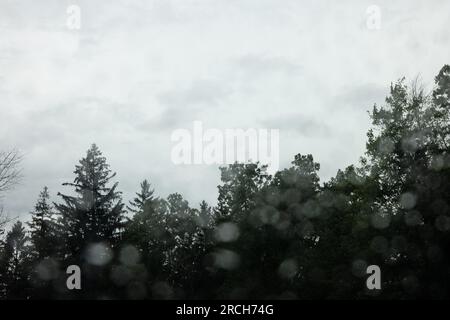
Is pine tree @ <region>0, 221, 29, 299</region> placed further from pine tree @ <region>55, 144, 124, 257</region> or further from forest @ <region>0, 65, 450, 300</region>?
pine tree @ <region>55, 144, 124, 257</region>

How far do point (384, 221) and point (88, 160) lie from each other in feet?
91.3

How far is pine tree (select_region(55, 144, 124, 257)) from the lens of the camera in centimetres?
4638

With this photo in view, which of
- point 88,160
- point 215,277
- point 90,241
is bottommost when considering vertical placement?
point 215,277

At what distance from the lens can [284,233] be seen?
44594 mm

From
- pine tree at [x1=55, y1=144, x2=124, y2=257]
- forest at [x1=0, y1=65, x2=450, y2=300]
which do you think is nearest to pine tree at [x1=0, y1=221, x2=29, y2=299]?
forest at [x1=0, y1=65, x2=450, y2=300]

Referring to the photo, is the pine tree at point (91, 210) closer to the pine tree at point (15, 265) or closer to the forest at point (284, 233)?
the forest at point (284, 233)

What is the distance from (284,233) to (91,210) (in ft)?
57.1
